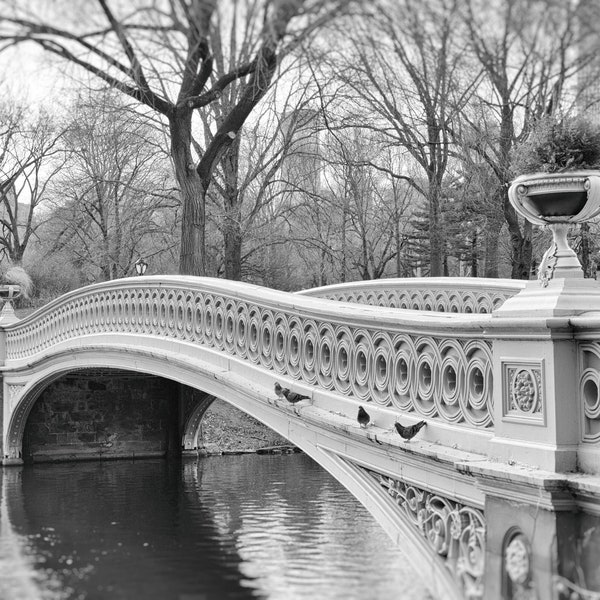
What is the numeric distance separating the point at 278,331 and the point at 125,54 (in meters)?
3.97

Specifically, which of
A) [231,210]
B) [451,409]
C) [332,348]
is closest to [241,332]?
[332,348]

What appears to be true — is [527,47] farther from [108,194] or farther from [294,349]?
[108,194]

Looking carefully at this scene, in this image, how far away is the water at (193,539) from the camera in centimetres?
1017

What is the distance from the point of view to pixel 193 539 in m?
13.1

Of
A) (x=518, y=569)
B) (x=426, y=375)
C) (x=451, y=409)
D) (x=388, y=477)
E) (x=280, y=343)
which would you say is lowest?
(x=518, y=569)

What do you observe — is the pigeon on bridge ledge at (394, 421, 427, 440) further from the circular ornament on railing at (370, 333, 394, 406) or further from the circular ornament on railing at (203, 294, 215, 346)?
the circular ornament on railing at (203, 294, 215, 346)

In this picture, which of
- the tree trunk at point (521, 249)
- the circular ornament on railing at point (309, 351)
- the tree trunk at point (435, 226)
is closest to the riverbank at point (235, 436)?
the tree trunk at point (435, 226)

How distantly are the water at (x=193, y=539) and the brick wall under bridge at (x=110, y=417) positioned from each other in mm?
2251

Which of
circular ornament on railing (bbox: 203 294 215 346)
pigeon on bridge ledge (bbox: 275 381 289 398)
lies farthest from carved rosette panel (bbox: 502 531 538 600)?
circular ornament on railing (bbox: 203 294 215 346)

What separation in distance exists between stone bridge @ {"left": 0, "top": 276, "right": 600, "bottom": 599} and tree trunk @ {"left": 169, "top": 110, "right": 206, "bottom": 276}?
14.3 ft

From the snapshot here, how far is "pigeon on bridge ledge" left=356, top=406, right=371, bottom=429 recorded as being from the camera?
7516 mm

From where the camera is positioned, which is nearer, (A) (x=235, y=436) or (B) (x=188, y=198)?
(B) (x=188, y=198)

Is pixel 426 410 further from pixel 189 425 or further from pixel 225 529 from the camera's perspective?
pixel 189 425

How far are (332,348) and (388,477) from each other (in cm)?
144
